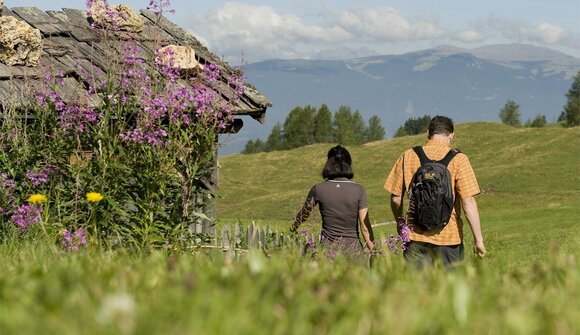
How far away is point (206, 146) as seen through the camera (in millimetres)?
8594

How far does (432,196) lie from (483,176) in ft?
169

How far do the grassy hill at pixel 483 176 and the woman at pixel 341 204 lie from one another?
18263 mm

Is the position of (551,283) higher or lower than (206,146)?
lower

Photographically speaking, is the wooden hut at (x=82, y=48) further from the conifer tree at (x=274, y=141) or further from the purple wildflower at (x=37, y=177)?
the conifer tree at (x=274, y=141)

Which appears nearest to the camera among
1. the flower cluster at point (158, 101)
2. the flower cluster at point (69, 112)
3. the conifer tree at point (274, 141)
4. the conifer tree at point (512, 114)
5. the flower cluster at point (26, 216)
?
the flower cluster at point (26, 216)

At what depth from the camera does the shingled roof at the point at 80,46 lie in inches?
503

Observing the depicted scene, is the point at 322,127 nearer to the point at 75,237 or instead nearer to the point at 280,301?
the point at 75,237

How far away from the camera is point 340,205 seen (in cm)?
861

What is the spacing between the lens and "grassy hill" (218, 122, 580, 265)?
40388 millimetres

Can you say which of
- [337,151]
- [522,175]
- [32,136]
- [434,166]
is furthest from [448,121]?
[522,175]

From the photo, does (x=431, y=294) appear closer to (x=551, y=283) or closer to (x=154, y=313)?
(x=551, y=283)

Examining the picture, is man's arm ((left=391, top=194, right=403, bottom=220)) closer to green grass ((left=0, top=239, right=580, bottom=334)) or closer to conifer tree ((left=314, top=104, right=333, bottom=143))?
green grass ((left=0, top=239, right=580, bottom=334))

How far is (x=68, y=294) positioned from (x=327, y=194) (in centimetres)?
615

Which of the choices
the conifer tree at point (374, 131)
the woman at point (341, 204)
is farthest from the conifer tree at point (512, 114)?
the woman at point (341, 204)
